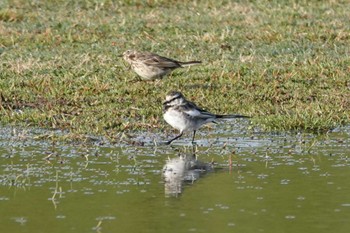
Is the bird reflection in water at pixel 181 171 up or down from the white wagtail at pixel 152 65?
down

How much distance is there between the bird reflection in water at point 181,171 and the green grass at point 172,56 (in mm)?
1478

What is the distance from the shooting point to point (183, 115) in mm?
11945

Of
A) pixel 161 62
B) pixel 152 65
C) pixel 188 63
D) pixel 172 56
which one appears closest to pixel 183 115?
pixel 152 65

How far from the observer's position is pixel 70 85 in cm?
1488

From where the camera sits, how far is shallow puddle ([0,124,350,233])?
8539 mm

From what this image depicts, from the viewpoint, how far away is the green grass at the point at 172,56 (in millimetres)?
13406

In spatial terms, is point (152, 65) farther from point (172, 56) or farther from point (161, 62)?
point (172, 56)

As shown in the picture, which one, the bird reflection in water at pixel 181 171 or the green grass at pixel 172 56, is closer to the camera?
the bird reflection in water at pixel 181 171

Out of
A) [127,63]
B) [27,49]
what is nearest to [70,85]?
[127,63]

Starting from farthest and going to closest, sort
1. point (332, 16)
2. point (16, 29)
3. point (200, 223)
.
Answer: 1. point (332, 16)
2. point (16, 29)
3. point (200, 223)

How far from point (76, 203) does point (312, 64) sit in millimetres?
7767

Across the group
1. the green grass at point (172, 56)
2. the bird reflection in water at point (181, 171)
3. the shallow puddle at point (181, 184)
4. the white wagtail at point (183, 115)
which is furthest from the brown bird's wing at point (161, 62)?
the bird reflection in water at point (181, 171)

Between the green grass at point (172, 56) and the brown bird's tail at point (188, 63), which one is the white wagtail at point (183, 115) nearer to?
the green grass at point (172, 56)

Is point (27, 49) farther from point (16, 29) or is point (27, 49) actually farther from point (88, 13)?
point (88, 13)
